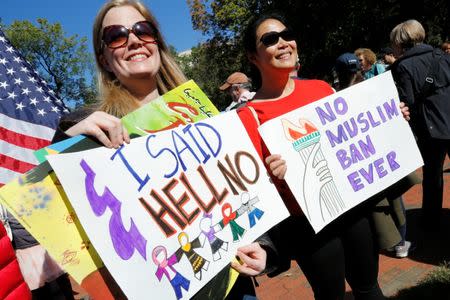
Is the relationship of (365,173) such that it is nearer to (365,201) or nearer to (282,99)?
(365,201)

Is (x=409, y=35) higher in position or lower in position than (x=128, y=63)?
lower

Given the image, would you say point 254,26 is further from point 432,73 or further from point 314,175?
point 432,73

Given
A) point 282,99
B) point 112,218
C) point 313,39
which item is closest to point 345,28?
point 313,39

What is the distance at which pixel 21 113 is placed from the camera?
295cm

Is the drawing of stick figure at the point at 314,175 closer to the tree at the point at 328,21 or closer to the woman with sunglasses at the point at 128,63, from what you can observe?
the woman with sunglasses at the point at 128,63

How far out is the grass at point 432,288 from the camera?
2.62 metres

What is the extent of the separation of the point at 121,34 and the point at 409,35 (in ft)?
9.32

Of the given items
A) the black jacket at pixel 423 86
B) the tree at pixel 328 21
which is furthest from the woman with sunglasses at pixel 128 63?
the tree at pixel 328 21

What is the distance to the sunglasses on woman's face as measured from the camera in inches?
56.9

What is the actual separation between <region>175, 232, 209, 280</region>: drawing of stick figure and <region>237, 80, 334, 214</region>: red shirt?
2.18 ft

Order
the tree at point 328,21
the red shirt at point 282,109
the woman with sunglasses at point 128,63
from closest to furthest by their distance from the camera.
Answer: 1. the woman with sunglasses at point 128,63
2. the red shirt at point 282,109
3. the tree at point 328,21

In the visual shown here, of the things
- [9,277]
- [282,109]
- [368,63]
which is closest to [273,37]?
[282,109]

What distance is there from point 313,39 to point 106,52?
19916 mm

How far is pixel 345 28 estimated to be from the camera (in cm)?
1789
